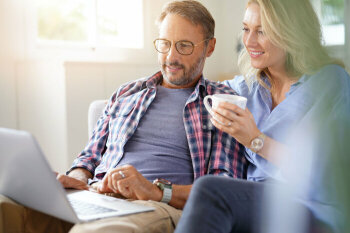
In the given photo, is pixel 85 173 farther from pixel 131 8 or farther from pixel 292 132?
pixel 131 8

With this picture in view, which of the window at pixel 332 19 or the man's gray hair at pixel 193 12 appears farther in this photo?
the man's gray hair at pixel 193 12

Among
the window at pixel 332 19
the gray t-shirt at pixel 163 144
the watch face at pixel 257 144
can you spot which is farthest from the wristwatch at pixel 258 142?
the window at pixel 332 19

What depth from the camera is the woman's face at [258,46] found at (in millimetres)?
1229

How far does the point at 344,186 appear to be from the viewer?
0.31 m

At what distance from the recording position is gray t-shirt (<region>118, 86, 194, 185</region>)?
1311 millimetres

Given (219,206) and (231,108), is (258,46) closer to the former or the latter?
(231,108)

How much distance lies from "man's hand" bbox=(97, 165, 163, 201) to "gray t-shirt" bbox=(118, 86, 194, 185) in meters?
0.17

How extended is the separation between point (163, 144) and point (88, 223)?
0.52 m

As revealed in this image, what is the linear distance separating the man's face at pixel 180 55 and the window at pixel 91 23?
54.7 inches

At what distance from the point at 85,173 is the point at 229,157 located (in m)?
0.49

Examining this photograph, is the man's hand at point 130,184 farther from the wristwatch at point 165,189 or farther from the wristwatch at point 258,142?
the wristwatch at point 258,142

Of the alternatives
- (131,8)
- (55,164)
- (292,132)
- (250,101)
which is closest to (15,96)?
(55,164)

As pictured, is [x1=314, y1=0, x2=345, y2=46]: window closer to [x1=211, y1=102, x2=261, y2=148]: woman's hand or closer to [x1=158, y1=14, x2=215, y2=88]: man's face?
[x1=211, y1=102, x2=261, y2=148]: woman's hand

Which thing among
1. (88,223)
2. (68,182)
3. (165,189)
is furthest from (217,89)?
(88,223)
